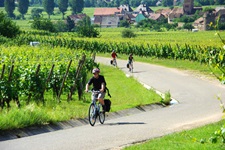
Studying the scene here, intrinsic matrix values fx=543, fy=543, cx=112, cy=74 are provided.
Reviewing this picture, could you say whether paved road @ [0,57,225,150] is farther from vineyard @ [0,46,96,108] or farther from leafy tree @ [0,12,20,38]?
leafy tree @ [0,12,20,38]

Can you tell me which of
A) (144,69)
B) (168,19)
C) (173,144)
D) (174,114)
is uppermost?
(173,144)

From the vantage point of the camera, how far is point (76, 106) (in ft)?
74.1

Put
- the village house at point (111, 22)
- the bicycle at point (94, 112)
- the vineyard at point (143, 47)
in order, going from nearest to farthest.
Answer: the bicycle at point (94, 112)
the vineyard at point (143, 47)
the village house at point (111, 22)

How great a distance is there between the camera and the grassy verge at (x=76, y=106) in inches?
603

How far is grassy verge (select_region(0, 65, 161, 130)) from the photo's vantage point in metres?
15.3

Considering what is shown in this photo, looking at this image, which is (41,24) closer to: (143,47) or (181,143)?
(143,47)

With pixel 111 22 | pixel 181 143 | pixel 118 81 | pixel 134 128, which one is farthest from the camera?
pixel 111 22

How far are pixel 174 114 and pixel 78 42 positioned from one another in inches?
2159

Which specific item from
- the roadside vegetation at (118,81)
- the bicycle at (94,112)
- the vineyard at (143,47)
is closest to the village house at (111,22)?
the roadside vegetation at (118,81)

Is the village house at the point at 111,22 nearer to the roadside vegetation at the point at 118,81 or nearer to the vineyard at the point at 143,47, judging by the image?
the roadside vegetation at the point at 118,81

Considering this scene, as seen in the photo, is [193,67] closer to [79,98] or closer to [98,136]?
[79,98]

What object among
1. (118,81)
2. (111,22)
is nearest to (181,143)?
(118,81)

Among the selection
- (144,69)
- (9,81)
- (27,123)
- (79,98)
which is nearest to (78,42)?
(144,69)

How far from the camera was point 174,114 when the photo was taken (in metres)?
19.7
